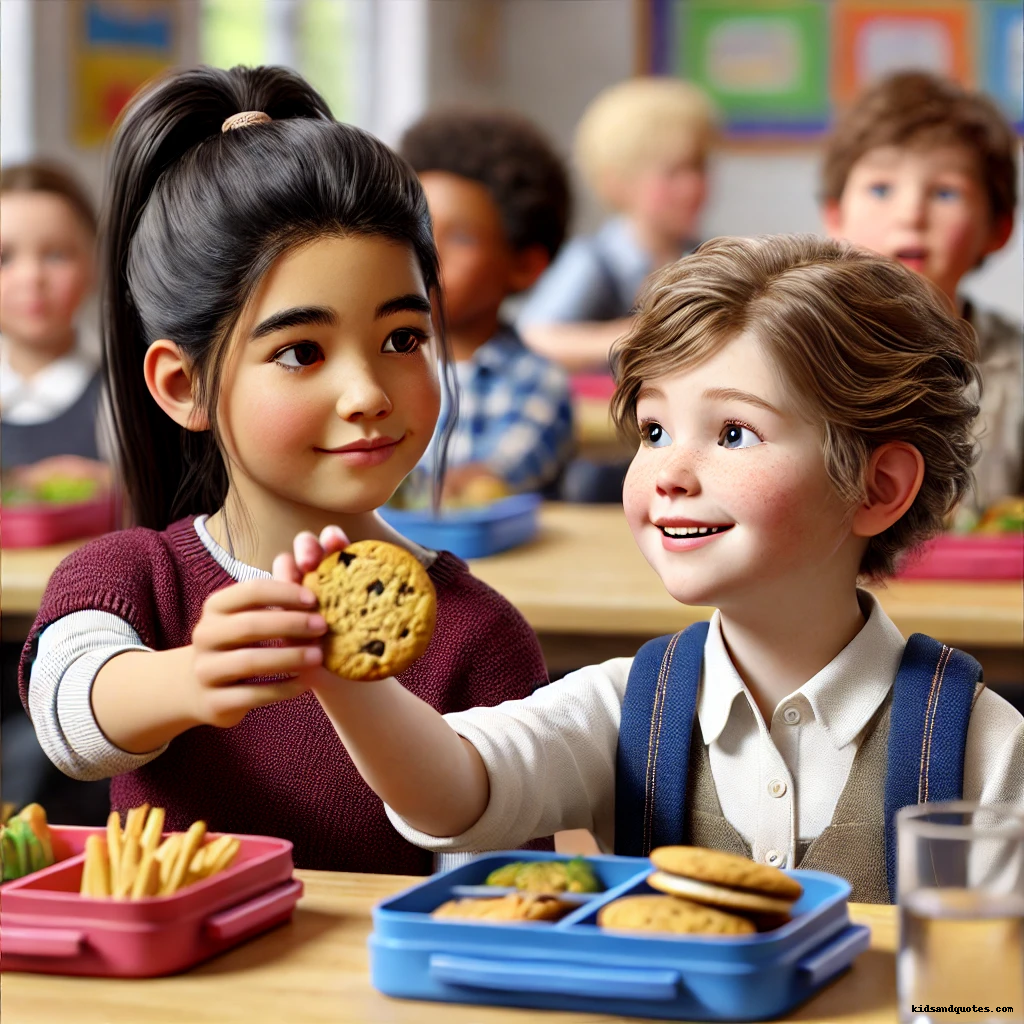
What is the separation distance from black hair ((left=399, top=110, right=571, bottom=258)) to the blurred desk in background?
3.49 feet

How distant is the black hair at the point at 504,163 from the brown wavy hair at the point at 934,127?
861 millimetres

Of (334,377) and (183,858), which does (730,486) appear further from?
(183,858)

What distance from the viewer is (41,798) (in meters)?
2.29

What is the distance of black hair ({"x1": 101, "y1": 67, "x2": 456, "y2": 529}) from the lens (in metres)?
1.10

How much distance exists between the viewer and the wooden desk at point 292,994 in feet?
2.45

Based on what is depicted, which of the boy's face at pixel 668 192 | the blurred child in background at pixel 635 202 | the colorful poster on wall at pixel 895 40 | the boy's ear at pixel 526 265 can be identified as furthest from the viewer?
the colorful poster on wall at pixel 895 40

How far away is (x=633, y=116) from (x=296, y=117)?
400 centimetres

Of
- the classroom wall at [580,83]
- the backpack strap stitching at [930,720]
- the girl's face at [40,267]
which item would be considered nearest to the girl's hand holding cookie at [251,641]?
the backpack strap stitching at [930,720]

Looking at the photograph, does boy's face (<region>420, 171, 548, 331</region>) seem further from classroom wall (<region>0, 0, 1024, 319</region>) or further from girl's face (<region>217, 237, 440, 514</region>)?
classroom wall (<region>0, 0, 1024, 319</region>)

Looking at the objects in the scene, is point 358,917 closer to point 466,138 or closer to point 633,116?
point 466,138

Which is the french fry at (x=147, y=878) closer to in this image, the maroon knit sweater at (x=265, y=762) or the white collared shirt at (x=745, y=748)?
the white collared shirt at (x=745, y=748)

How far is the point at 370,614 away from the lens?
80cm

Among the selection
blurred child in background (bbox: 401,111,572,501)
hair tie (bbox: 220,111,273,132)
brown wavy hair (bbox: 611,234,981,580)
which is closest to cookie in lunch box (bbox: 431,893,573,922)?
brown wavy hair (bbox: 611,234,981,580)

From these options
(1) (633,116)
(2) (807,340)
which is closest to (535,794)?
(2) (807,340)
